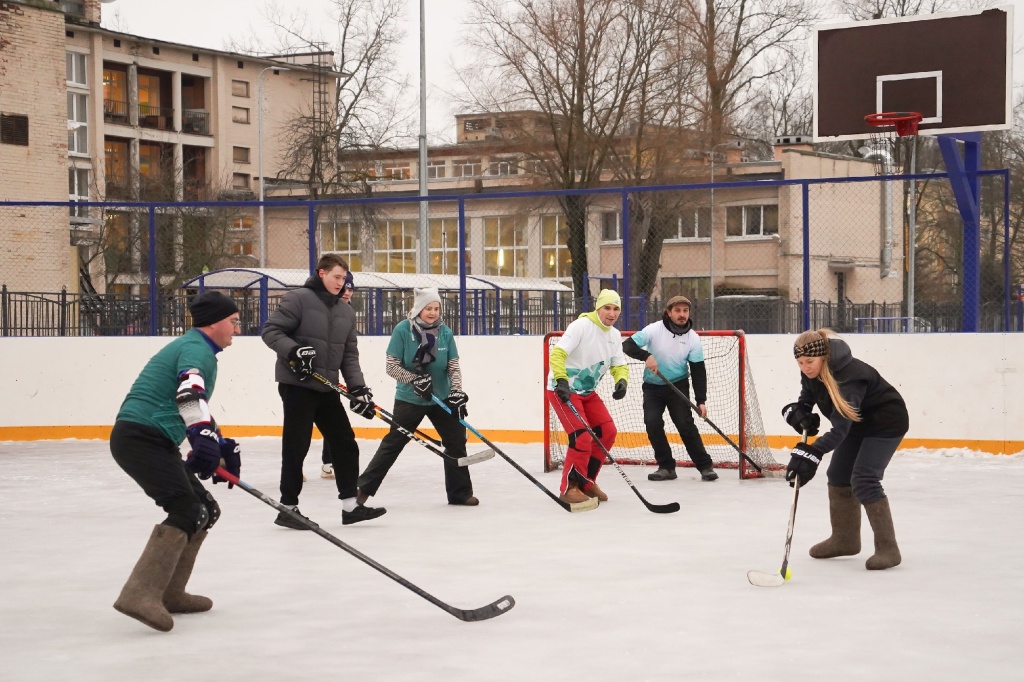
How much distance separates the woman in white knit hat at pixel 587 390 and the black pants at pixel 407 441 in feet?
1.99

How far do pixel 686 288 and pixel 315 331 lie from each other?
6318mm

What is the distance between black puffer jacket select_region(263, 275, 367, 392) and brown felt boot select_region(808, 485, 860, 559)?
8.34 feet

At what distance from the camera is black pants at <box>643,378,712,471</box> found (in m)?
8.77

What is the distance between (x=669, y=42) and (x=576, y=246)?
29.5ft

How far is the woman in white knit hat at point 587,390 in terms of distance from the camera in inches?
299

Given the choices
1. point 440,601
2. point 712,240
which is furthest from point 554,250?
point 440,601

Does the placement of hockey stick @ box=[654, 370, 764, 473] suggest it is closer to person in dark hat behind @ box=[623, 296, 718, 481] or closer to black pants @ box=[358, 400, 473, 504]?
person in dark hat behind @ box=[623, 296, 718, 481]

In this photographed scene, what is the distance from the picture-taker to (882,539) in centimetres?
555

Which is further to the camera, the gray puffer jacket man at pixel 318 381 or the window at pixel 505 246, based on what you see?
the window at pixel 505 246

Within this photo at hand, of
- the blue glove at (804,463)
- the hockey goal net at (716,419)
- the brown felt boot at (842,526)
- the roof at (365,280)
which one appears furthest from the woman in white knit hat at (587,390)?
the roof at (365,280)

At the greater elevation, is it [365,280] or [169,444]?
[365,280]

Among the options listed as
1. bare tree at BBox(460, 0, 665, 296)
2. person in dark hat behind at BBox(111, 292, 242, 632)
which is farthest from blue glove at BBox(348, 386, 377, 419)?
bare tree at BBox(460, 0, 665, 296)

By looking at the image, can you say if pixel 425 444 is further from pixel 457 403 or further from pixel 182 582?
pixel 182 582

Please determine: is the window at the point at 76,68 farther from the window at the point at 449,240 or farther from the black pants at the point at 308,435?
the black pants at the point at 308,435
